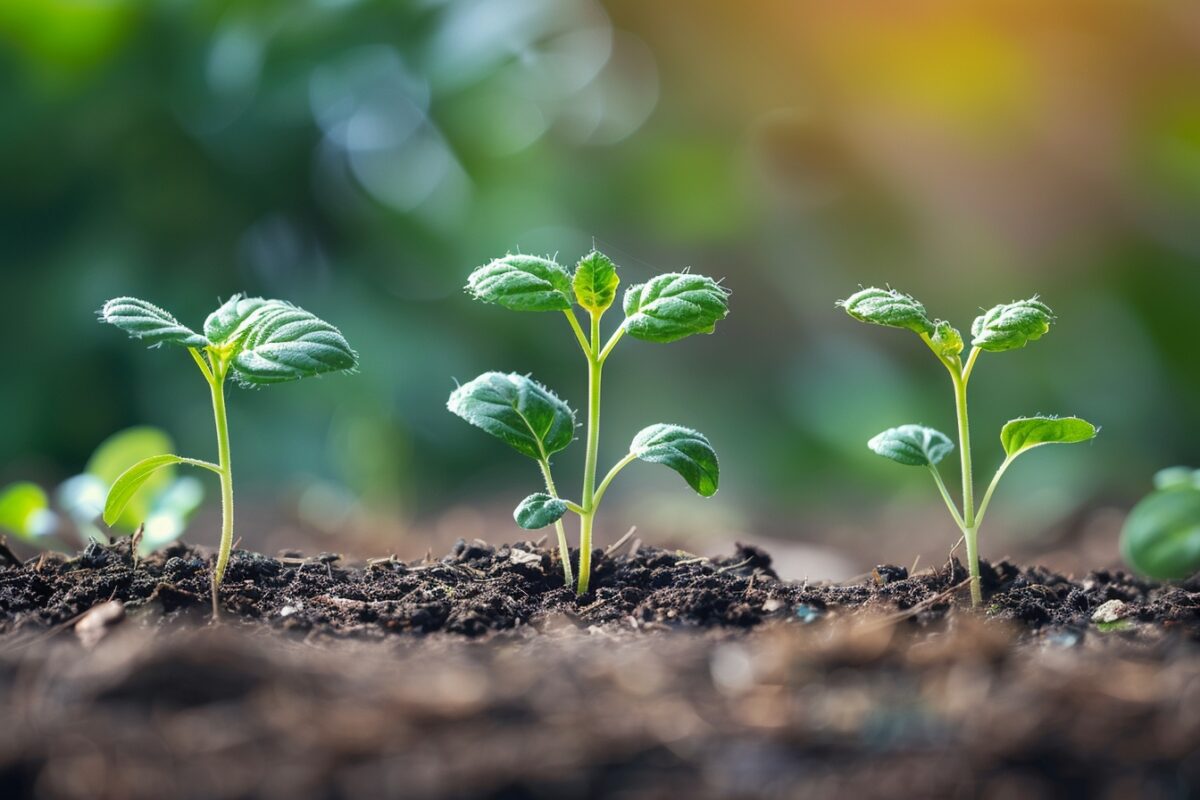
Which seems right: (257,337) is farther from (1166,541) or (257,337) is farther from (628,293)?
(1166,541)

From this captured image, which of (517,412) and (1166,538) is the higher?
(517,412)

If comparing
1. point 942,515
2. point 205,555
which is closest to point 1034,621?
point 205,555

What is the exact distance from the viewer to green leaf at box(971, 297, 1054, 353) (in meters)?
1.17

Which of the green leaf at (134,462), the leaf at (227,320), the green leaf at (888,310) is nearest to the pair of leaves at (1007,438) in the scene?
the green leaf at (888,310)

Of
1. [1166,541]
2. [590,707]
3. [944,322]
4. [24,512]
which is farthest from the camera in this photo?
[24,512]

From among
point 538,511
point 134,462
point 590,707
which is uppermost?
point 134,462

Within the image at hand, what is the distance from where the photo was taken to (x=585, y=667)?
87cm

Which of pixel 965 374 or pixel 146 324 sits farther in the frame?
pixel 965 374

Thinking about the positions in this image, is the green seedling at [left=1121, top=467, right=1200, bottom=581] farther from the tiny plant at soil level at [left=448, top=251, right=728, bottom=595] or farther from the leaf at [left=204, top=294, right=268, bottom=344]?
the leaf at [left=204, top=294, right=268, bottom=344]

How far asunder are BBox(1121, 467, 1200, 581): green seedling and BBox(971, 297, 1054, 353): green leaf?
0.31m

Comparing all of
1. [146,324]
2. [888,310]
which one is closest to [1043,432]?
[888,310]

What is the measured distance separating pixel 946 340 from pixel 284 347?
751mm

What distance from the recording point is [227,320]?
1.16m

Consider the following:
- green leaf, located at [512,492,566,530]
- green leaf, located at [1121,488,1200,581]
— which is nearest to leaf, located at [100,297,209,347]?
green leaf, located at [512,492,566,530]
